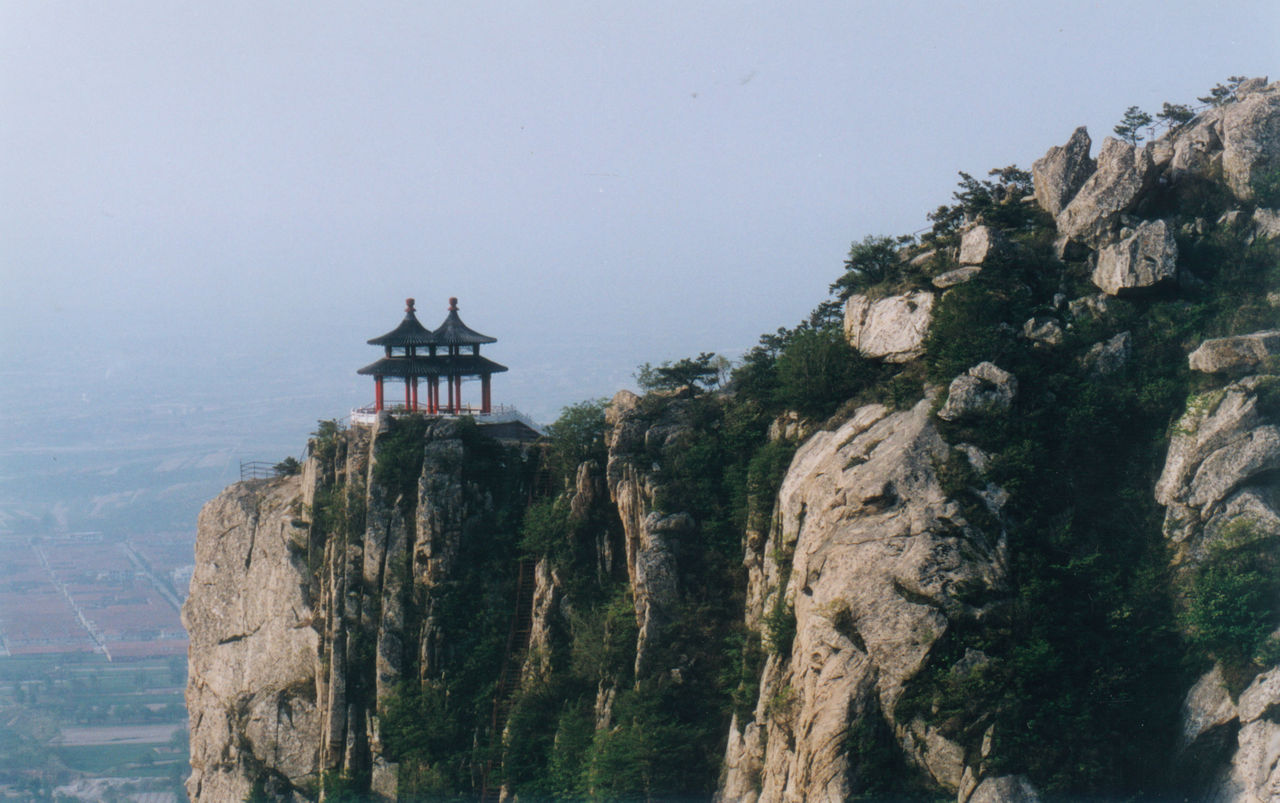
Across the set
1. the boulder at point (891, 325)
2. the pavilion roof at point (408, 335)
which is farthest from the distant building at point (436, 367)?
the boulder at point (891, 325)

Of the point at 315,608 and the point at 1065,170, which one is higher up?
the point at 1065,170

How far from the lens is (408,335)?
50.4 meters

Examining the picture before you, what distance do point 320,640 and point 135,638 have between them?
4476 inches

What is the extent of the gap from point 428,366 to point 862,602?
77.5ft

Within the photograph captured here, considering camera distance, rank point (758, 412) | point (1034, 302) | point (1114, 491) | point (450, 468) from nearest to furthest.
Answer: point (1114, 491), point (1034, 302), point (758, 412), point (450, 468)

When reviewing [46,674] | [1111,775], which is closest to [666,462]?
[1111,775]

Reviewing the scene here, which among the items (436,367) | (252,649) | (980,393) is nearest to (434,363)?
(436,367)

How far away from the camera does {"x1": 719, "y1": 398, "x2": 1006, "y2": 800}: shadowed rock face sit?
103 ft

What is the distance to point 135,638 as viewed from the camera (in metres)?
151

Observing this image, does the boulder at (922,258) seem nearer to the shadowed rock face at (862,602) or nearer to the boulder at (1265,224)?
the shadowed rock face at (862,602)

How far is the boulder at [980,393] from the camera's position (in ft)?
112

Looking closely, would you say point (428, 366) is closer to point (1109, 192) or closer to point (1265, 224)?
point (1109, 192)

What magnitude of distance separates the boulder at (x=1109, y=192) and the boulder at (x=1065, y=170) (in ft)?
3.42

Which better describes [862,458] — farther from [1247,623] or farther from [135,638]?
[135,638]
